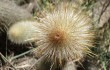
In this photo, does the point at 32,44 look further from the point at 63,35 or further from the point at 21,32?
the point at 63,35

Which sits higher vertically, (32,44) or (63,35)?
(63,35)

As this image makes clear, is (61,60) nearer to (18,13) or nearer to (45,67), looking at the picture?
(45,67)

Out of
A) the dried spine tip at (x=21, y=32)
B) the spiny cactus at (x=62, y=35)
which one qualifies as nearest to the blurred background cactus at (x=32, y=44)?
the dried spine tip at (x=21, y=32)

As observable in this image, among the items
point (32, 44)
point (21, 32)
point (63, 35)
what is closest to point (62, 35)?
point (63, 35)

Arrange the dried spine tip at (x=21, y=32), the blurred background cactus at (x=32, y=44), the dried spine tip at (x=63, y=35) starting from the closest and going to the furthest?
1. the dried spine tip at (x=63, y=35)
2. the dried spine tip at (x=21, y=32)
3. the blurred background cactus at (x=32, y=44)

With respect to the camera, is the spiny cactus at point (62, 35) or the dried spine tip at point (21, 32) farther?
the dried spine tip at point (21, 32)

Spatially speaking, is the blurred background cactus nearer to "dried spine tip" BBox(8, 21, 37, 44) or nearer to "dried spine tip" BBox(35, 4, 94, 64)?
"dried spine tip" BBox(8, 21, 37, 44)

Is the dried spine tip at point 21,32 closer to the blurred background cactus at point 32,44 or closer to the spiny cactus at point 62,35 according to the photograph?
the blurred background cactus at point 32,44

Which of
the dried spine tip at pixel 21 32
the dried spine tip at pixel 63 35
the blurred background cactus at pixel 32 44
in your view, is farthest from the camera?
the blurred background cactus at pixel 32 44
